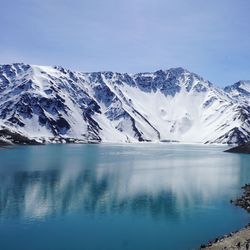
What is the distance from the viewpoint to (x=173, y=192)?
3967 inches

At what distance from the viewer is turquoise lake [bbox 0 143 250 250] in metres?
59.1

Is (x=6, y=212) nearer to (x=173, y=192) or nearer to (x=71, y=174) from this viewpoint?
(x=173, y=192)

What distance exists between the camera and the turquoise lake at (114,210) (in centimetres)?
5906

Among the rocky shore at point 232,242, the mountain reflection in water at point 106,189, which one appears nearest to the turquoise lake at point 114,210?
the mountain reflection in water at point 106,189

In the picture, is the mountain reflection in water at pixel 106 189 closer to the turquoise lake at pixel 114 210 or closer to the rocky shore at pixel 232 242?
the turquoise lake at pixel 114 210

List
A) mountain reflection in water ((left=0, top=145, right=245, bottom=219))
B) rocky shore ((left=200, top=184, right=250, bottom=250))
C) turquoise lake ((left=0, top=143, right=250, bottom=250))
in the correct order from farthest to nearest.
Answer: mountain reflection in water ((left=0, top=145, right=245, bottom=219))
turquoise lake ((left=0, top=143, right=250, bottom=250))
rocky shore ((left=200, top=184, right=250, bottom=250))

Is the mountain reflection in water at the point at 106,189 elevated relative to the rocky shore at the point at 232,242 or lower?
elevated

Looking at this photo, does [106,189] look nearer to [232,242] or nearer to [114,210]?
[114,210]

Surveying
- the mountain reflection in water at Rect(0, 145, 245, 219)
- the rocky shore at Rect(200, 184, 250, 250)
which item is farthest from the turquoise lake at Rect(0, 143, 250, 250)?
the rocky shore at Rect(200, 184, 250, 250)

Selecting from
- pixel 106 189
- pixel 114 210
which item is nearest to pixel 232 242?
pixel 114 210

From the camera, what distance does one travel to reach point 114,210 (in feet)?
260

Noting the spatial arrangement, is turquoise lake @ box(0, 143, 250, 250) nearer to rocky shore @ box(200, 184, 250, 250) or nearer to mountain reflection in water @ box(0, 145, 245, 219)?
mountain reflection in water @ box(0, 145, 245, 219)

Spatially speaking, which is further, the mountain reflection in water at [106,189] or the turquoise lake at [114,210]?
the mountain reflection in water at [106,189]

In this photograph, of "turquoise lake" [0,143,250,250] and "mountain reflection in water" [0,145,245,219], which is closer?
"turquoise lake" [0,143,250,250]
